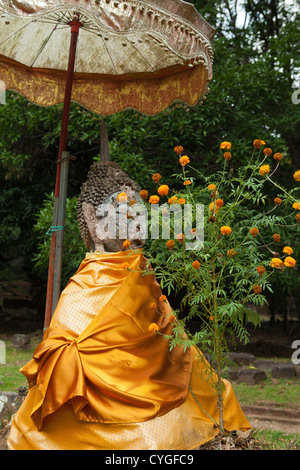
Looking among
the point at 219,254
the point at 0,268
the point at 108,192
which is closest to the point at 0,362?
the point at 0,268

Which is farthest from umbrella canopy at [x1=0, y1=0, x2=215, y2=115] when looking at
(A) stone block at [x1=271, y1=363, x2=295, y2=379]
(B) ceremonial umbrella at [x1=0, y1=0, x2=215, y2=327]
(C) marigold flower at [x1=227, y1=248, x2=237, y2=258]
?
(A) stone block at [x1=271, y1=363, x2=295, y2=379]

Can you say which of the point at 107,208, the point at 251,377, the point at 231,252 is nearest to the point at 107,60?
the point at 107,208

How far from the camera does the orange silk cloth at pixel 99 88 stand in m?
4.47

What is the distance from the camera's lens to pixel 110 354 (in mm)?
2971

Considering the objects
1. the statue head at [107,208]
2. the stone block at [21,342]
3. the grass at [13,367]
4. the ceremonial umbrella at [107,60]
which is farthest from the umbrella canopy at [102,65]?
the stone block at [21,342]

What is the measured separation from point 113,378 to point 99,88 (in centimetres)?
278

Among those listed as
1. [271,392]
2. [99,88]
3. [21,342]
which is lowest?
[271,392]

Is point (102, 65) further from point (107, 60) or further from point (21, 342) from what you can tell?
point (21, 342)

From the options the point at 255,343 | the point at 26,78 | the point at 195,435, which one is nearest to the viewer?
the point at 195,435

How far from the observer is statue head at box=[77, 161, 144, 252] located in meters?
3.46

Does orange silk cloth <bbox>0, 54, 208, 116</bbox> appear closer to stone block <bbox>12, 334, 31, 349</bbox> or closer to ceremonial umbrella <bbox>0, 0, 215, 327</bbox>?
ceremonial umbrella <bbox>0, 0, 215, 327</bbox>

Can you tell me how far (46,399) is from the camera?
279cm
